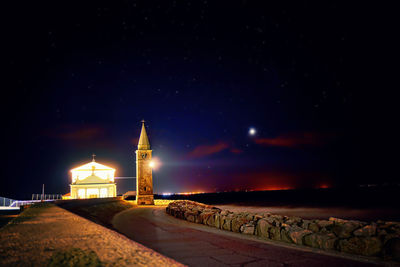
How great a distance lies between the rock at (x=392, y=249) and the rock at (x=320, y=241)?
1.43 meters

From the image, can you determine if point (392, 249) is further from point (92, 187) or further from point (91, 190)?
point (91, 190)

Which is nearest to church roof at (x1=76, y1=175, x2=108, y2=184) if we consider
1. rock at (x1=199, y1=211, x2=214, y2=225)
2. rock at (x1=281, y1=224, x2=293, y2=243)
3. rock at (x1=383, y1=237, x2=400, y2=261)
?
rock at (x1=199, y1=211, x2=214, y2=225)

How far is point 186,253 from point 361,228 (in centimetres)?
628

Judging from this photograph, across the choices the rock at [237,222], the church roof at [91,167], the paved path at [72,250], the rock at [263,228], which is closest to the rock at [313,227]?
the rock at [263,228]

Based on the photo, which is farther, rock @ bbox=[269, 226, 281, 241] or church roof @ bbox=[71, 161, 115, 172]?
church roof @ bbox=[71, 161, 115, 172]

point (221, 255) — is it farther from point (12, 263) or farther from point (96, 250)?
point (12, 263)

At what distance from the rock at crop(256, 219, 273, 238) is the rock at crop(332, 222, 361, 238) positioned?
2.54m

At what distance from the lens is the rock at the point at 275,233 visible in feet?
37.7

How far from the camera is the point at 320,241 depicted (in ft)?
31.9

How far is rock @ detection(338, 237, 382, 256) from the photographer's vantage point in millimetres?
8711

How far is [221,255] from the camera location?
867 cm

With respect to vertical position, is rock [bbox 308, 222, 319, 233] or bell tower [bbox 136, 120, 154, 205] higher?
bell tower [bbox 136, 120, 154, 205]

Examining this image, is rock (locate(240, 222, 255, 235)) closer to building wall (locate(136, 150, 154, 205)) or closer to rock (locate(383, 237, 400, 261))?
rock (locate(383, 237, 400, 261))

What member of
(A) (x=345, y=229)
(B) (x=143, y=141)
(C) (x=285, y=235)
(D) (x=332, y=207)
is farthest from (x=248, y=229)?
(D) (x=332, y=207)
